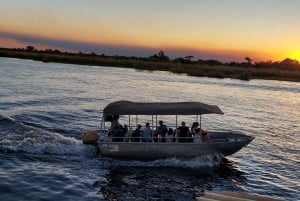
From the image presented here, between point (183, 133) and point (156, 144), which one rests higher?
point (183, 133)

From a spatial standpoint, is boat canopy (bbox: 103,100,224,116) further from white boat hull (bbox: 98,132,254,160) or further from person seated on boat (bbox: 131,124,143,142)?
white boat hull (bbox: 98,132,254,160)

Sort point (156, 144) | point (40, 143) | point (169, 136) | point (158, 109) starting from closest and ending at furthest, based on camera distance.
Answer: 1. point (156, 144)
2. point (158, 109)
3. point (169, 136)
4. point (40, 143)

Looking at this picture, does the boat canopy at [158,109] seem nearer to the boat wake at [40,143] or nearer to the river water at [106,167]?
the river water at [106,167]

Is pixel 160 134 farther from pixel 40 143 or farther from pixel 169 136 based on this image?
pixel 40 143

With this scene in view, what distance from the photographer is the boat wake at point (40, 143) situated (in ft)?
85.7

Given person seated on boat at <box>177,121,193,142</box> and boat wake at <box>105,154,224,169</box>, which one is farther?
person seated on boat at <box>177,121,193,142</box>

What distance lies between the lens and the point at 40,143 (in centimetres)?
2708

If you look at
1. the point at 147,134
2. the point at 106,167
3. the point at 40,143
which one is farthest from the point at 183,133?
the point at 40,143

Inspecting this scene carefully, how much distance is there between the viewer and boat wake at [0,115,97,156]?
26125mm

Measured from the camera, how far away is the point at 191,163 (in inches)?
993

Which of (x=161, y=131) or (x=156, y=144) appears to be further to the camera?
(x=161, y=131)

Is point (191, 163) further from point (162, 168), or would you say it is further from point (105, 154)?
point (105, 154)

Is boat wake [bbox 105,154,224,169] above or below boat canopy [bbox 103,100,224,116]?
below

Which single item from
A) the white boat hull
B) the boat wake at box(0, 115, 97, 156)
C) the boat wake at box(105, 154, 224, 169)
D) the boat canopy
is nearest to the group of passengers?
the white boat hull
